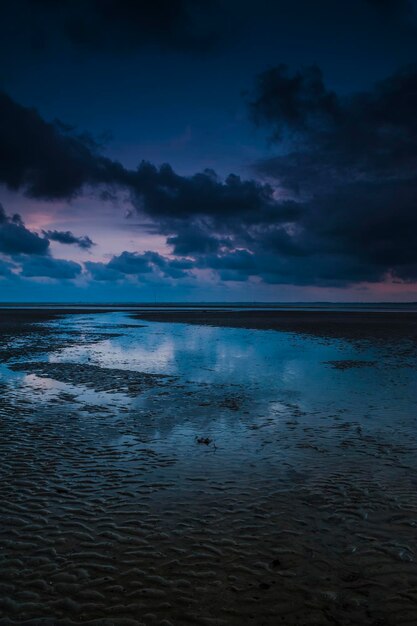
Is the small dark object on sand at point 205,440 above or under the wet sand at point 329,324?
under

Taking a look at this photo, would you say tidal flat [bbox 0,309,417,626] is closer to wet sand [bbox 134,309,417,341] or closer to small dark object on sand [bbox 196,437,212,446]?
small dark object on sand [bbox 196,437,212,446]

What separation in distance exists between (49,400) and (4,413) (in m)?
1.88

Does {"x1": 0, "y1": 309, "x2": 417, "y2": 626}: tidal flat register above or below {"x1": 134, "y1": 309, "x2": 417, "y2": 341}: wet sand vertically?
below

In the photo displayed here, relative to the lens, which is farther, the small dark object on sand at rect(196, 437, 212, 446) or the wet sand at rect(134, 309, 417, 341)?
the wet sand at rect(134, 309, 417, 341)

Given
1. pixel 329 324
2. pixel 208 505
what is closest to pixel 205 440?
pixel 208 505

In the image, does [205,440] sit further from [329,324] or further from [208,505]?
[329,324]

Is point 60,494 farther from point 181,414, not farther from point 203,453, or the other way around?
point 181,414

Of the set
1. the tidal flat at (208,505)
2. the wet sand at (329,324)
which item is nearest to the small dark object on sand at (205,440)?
the tidal flat at (208,505)

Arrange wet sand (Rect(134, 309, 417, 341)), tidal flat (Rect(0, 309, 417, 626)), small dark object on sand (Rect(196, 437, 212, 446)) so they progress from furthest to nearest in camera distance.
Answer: wet sand (Rect(134, 309, 417, 341)) → small dark object on sand (Rect(196, 437, 212, 446)) → tidal flat (Rect(0, 309, 417, 626))

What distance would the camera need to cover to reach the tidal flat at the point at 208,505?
4.97 meters

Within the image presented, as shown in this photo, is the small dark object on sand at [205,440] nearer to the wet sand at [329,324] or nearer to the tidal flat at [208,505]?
the tidal flat at [208,505]

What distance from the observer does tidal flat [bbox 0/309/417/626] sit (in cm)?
497

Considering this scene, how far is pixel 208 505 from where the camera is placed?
7410 mm

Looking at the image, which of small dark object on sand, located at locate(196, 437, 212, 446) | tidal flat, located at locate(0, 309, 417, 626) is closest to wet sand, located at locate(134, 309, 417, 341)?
tidal flat, located at locate(0, 309, 417, 626)
